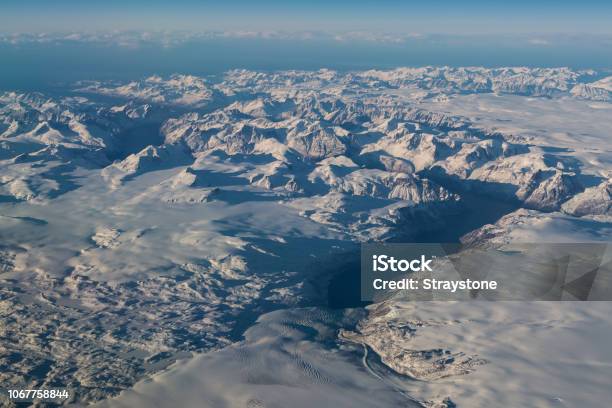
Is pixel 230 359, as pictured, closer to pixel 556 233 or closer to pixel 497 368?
pixel 497 368

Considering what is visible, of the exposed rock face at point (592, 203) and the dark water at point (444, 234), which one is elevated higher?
the exposed rock face at point (592, 203)

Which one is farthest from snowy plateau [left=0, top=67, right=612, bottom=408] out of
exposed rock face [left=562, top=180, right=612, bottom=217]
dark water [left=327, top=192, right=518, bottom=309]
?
dark water [left=327, top=192, right=518, bottom=309]

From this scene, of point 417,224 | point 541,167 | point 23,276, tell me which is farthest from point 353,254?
point 541,167

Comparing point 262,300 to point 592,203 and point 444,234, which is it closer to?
point 444,234

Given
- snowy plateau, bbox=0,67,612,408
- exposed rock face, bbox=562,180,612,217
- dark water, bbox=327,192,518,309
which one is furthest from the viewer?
Result: exposed rock face, bbox=562,180,612,217

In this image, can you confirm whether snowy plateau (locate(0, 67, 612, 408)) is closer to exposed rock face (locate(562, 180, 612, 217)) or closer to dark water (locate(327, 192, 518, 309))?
exposed rock face (locate(562, 180, 612, 217))

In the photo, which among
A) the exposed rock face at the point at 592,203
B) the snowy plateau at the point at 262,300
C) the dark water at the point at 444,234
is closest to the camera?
the snowy plateau at the point at 262,300

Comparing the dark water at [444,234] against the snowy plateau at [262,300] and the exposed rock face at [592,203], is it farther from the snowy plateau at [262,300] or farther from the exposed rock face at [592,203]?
the exposed rock face at [592,203]

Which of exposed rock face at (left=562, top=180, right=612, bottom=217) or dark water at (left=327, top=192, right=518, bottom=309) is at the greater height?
exposed rock face at (left=562, top=180, right=612, bottom=217)

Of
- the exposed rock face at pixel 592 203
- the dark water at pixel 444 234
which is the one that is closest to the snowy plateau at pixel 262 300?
the exposed rock face at pixel 592 203
